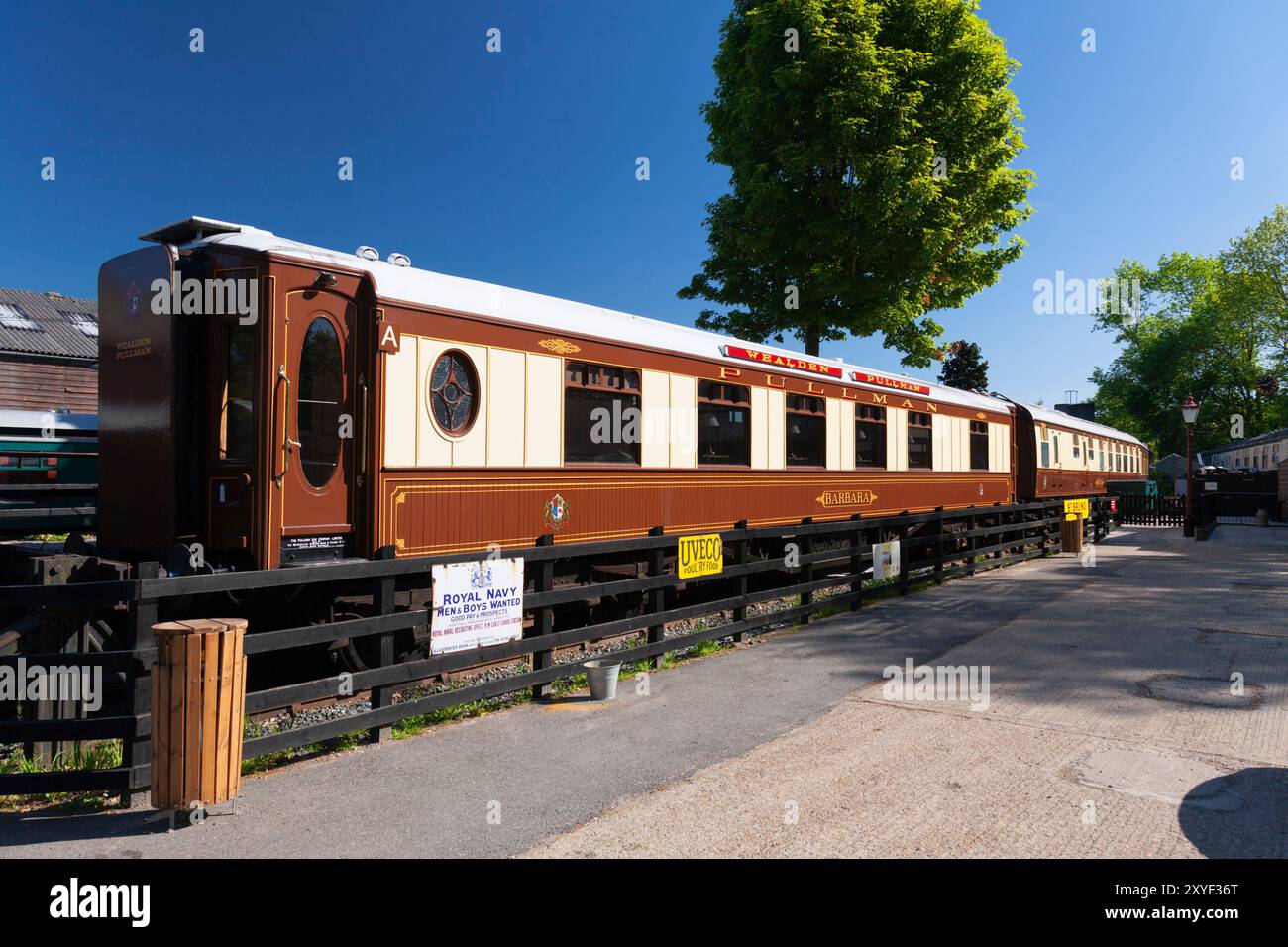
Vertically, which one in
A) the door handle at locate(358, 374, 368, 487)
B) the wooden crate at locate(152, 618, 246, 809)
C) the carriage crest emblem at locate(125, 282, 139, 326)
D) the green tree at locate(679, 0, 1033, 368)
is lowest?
the wooden crate at locate(152, 618, 246, 809)

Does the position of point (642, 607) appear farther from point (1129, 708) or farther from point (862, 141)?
point (862, 141)

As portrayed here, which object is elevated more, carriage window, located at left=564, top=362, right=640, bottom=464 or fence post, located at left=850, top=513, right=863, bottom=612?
carriage window, located at left=564, top=362, right=640, bottom=464

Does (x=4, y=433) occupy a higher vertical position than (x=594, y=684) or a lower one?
higher

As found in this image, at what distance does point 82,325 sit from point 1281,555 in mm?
35827

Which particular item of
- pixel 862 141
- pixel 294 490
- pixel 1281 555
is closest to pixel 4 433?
pixel 294 490

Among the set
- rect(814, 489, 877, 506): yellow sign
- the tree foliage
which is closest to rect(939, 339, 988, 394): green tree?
the tree foliage

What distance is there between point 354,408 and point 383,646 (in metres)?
2.13

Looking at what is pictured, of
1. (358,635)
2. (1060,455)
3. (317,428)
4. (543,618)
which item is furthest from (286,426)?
(1060,455)

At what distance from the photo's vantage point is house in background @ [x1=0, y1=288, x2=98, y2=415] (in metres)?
23.3

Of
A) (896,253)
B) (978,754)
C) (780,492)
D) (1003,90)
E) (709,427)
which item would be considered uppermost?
(1003,90)

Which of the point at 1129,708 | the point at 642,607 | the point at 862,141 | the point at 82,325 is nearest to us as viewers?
the point at 1129,708

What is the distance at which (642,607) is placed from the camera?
9.89m

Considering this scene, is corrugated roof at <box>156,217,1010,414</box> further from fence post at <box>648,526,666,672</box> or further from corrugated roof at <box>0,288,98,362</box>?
corrugated roof at <box>0,288,98,362</box>

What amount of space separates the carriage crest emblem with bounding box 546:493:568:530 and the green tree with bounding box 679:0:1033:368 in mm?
13070
